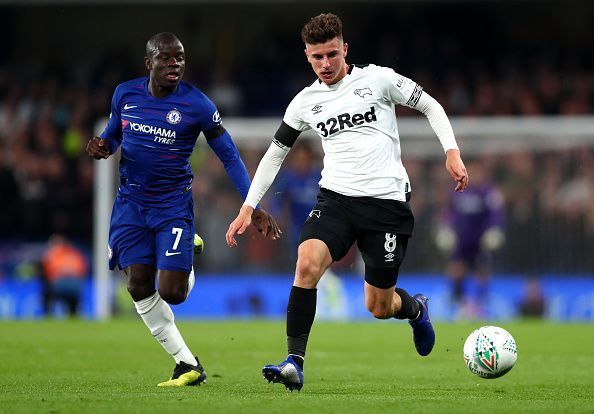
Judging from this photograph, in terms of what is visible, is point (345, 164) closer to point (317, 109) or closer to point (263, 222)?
point (317, 109)

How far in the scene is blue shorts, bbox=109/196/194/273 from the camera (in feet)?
27.4

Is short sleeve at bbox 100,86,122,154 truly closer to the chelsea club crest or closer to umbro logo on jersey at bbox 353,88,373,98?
the chelsea club crest

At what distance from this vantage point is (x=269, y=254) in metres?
19.2

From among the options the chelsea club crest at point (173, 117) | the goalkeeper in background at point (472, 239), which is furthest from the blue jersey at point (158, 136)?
the goalkeeper in background at point (472, 239)

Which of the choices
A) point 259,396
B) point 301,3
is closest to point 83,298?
point 301,3

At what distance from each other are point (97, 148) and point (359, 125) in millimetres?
1854

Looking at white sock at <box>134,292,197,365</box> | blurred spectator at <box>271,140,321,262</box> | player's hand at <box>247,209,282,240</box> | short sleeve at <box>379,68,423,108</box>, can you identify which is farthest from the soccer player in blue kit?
blurred spectator at <box>271,140,321,262</box>

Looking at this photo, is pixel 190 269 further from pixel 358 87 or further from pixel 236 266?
pixel 236 266

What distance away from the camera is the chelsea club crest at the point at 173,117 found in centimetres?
847

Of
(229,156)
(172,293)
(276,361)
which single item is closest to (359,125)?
(229,156)

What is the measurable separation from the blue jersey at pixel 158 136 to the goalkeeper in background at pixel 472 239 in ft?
35.0

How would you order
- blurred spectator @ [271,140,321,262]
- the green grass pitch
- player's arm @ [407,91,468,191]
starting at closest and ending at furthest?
the green grass pitch < player's arm @ [407,91,468,191] < blurred spectator @ [271,140,321,262]

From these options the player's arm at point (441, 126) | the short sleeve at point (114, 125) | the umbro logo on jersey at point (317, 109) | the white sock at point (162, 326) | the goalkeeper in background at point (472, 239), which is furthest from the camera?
the goalkeeper in background at point (472, 239)

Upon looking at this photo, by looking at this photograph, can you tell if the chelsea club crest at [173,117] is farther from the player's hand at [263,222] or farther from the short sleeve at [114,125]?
the player's hand at [263,222]
